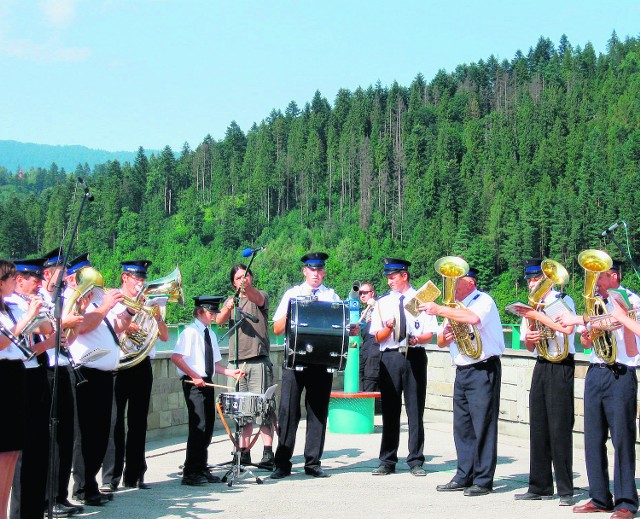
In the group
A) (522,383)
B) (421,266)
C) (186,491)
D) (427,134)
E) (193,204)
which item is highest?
(427,134)

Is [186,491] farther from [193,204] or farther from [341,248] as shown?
[193,204]

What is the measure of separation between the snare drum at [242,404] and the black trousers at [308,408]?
0.51 meters

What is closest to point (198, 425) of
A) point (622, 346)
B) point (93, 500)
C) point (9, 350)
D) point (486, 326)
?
point (93, 500)

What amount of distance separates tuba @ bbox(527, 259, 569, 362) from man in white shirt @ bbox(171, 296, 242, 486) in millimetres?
2856

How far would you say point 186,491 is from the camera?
28.4ft

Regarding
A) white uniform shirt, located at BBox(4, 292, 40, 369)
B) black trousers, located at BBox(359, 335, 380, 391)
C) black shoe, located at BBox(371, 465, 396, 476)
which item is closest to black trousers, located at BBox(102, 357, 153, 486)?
white uniform shirt, located at BBox(4, 292, 40, 369)

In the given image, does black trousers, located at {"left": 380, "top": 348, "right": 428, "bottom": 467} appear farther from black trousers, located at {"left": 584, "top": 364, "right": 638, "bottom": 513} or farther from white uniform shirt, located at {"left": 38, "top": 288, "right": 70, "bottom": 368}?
white uniform shirt, located at {"left": 38, "top": 288, "right": 70, "bottom": 368}

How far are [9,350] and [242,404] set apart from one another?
3015mm

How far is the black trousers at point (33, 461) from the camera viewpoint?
6.76 meters

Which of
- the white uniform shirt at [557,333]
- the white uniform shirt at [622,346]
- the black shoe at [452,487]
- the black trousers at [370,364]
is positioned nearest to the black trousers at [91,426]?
the black shoe at [452,487]

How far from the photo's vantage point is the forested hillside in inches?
4631

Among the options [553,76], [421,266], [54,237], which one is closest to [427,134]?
[553,76]

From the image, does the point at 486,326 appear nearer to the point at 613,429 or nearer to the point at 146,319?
the point at 613,429

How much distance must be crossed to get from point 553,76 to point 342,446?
158m
